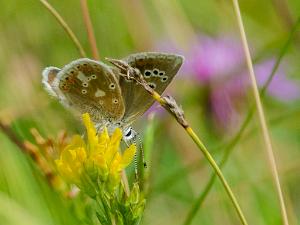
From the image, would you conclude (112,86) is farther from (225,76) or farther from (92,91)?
(225,76)

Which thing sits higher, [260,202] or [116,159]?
[116,159]

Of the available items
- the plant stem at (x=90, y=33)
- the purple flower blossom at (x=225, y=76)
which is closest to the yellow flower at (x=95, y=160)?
the plant stem at (x=90, y=33)

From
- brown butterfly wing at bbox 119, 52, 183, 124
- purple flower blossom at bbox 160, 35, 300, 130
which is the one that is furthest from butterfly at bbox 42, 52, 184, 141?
purple flower blossom at bbox 160, 35, 300, 130

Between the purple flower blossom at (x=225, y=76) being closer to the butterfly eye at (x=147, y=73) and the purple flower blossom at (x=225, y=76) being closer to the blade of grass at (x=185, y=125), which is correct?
the butterfly eye at (x=147, y=73)

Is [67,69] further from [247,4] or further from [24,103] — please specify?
[247,4]

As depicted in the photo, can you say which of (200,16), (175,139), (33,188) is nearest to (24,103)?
(33,188)

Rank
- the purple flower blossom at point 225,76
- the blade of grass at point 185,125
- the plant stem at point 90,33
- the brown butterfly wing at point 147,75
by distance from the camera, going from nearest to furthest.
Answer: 1. the blade of grass at point 185,125
2. the brown butterfly wing at point 147,75
3. the plant stem at point 90,33
4. the purple flower blossom at point 225,76

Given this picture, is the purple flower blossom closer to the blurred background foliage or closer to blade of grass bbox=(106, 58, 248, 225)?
the blurred background foliage
